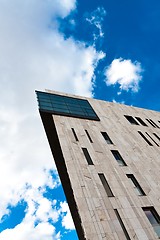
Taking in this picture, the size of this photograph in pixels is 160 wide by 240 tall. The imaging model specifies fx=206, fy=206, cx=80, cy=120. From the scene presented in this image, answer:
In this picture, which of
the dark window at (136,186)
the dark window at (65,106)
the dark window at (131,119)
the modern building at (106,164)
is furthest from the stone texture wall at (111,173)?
the dark window at (131,119)

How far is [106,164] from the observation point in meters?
18.2

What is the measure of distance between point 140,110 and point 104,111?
888 centimetres

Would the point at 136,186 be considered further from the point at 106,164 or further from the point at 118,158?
the point at 118,158

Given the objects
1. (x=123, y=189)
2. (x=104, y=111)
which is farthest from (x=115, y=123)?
(x=123, y=189)

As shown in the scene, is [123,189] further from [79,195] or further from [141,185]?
[79,195]

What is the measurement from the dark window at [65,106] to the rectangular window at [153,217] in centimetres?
1193

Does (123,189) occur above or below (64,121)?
below

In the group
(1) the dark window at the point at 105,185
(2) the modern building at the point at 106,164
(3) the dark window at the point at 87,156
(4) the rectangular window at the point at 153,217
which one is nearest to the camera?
(2) the modern building at the point at 106,164

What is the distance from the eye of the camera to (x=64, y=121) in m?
21.7

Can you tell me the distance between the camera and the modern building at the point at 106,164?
534 inches

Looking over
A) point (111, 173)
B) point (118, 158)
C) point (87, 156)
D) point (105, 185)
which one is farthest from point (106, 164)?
point (118, 158)

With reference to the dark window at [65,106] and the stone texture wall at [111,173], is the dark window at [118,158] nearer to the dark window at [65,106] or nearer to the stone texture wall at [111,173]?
the stone texture wall at [111,173]

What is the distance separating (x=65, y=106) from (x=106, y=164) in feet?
31.4

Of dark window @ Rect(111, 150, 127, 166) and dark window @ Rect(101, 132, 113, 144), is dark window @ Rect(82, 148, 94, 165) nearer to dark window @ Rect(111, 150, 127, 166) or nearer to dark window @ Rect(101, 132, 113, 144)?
dark window @ Rect(111, 150, 127, 166)
